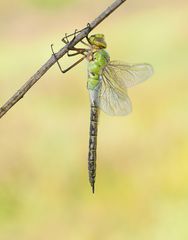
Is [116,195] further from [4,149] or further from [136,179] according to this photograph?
[4,149]

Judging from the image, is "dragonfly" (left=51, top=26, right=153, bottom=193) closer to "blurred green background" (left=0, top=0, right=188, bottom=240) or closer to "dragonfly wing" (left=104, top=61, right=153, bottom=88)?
"dragonfly wing" (left=104, top=61, right=153, bottom=88)

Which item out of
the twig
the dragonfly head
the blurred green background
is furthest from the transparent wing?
the blurred green background

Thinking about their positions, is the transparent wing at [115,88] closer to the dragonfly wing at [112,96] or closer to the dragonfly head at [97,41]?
the dragonfly wing at [112,96]

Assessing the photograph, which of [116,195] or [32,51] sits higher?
[32,51]

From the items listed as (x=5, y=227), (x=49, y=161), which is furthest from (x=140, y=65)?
(x=49, y=161)


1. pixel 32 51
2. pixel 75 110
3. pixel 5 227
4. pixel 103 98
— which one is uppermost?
pixel 32 51

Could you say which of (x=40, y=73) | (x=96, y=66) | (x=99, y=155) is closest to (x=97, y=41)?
(x=96, y=66)
